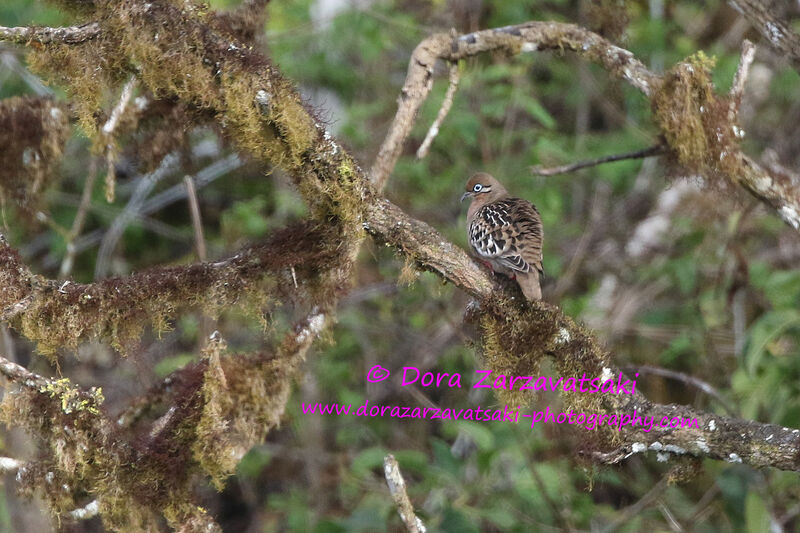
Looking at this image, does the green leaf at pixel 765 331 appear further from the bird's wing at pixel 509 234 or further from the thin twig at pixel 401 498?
the thin twig at pixel 401 498

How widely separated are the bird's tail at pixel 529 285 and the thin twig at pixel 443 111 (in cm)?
79

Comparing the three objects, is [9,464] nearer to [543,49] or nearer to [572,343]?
[572,343]

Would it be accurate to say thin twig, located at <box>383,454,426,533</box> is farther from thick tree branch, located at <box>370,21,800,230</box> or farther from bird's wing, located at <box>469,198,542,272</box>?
thick tree branch, located at <box>370,21,800,230</box>

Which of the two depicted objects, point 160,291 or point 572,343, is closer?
point 160,291

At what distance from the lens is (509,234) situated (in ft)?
16.4

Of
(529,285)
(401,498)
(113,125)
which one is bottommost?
(401,498)

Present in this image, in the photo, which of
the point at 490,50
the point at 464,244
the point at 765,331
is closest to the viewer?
the point at 490,50

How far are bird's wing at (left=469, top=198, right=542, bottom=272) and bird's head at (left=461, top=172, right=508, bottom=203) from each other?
0.52m

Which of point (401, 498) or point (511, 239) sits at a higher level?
point (511, 239)

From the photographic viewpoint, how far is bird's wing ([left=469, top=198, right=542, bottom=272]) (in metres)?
4.71

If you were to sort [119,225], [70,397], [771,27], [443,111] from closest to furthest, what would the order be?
[70,397] < [443,111] < [771,27] < [119,225]

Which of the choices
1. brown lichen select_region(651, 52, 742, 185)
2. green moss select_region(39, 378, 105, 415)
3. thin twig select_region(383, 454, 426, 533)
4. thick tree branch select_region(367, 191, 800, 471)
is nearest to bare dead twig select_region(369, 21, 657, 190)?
brown lichen select_region(651, 52, 742, 185)

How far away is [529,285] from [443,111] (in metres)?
1.02

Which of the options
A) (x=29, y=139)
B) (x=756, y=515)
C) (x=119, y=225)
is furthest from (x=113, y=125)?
(x=756, y=515)
